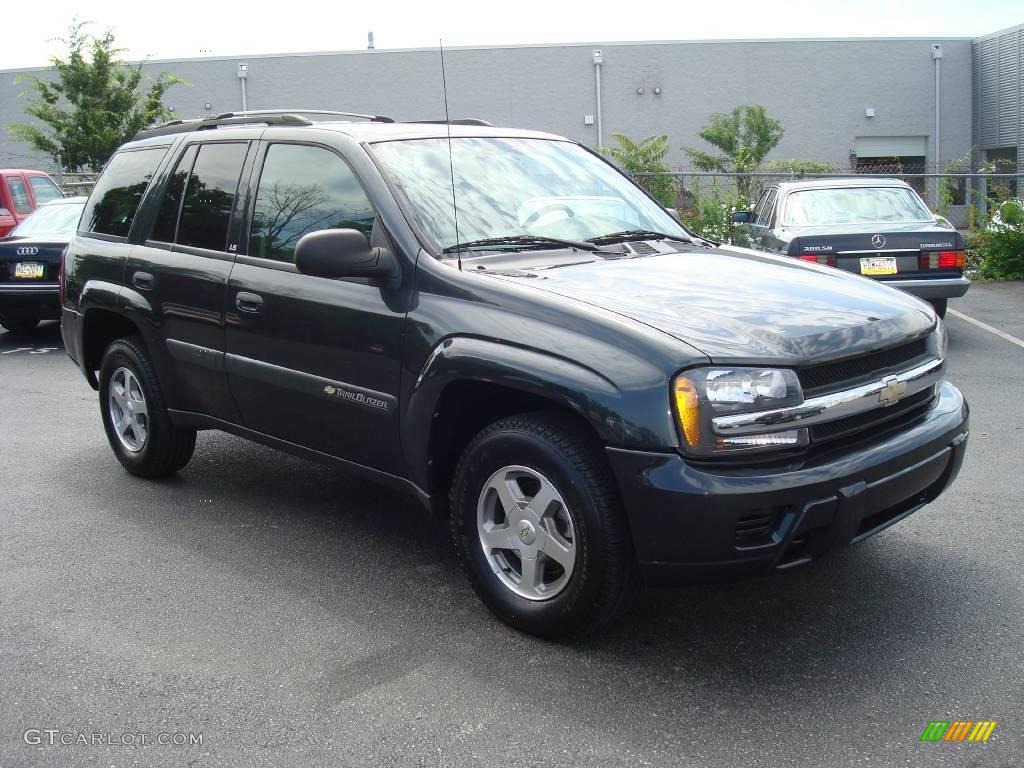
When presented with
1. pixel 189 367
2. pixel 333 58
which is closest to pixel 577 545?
pixel 189 367

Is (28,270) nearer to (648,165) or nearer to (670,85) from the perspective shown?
(648,165)

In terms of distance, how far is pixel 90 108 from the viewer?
77.3 ft

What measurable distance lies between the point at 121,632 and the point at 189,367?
5.20 ft

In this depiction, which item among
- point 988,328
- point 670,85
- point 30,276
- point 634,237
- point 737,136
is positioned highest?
point 670,85

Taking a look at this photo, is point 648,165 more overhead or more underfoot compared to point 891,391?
more overhead

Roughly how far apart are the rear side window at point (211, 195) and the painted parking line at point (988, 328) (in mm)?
7659

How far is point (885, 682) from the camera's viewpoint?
3438 millimetres

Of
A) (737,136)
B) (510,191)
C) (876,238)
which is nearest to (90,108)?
(737,136)

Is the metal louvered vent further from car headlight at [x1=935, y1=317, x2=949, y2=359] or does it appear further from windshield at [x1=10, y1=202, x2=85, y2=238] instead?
windshield at [x1=10, y1=202, x2=85, y2=238]

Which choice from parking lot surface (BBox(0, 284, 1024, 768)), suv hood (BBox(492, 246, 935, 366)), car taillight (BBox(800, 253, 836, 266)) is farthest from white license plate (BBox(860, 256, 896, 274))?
suv hood (BBox(492, 246, 935, 366))

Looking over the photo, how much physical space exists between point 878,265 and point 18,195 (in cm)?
1087

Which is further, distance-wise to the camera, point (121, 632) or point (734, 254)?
point (734, 254)

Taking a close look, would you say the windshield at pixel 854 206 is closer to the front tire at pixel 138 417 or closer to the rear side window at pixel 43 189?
the front tire at pixel 138 417

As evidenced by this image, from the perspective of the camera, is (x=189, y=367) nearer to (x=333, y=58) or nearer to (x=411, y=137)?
(x=411, y=137)
